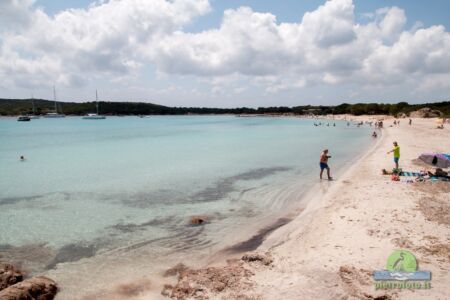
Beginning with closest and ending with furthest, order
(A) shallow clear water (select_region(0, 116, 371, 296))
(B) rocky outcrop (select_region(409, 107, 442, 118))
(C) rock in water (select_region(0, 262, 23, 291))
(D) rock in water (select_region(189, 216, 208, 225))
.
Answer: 1. (C) rock in water (select_region(0, 262, 23, 291))
2. (A) shallow clear water (select_region(0, 116, 371, 296))
3. (D) rock in water (select_region(189, 216, 208, 225))
4. (B) rocky outcrop (select_region(409, 107, 442, 118))

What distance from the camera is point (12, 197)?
17234mm

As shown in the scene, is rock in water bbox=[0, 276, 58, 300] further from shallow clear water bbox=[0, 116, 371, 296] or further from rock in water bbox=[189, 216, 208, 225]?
rock in water bbox=[189, 216, 208, 225]

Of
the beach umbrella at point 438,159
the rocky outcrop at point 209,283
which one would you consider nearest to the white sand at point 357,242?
the rocky outcrop at point 209,283

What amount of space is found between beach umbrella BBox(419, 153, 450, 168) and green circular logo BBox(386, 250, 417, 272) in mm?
13178

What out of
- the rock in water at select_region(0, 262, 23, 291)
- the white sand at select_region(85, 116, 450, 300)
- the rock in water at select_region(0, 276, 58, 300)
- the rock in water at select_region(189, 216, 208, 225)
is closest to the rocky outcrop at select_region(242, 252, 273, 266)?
the white sand at select_region(85, 116, 450, 300)

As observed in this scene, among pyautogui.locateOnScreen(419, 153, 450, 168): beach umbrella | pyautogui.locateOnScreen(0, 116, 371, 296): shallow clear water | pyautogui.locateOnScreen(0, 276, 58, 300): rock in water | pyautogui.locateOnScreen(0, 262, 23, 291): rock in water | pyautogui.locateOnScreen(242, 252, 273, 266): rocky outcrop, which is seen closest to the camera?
pyautogui.locateOnScreen(0, 276, 58, 300): rock in water

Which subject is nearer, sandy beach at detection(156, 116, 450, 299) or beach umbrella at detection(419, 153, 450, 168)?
sandy beach at detection(156, 116, 450, 299)

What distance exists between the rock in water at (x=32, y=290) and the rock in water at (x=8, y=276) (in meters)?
0.65

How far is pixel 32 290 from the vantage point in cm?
688

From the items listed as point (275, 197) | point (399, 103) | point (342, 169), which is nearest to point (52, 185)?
point (275, 197)

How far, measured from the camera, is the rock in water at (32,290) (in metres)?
6.34

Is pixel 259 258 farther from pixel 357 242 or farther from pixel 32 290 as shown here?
pixel 32 290

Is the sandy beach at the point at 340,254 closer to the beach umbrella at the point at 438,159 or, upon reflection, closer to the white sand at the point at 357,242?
the white sand at the point at 357,242

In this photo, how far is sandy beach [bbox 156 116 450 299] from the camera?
21.1ft
